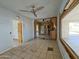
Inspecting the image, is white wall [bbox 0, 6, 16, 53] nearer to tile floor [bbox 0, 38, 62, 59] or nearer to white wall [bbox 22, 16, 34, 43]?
tile floor [bbox 0, 38, 62, 59]

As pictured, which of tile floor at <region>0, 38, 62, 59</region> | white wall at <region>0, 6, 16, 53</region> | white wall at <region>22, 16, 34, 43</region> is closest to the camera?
tile floor at <region>0, 38, 62, 59</region>

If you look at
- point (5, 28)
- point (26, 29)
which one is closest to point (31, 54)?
point (5, 28)

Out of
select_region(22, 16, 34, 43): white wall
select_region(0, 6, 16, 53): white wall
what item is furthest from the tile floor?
select_region(22, 16, 34, 43): white wall

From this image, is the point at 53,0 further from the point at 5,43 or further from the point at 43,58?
the point at 5,43

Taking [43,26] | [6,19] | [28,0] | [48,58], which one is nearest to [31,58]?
[48,58]

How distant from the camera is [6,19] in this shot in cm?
550

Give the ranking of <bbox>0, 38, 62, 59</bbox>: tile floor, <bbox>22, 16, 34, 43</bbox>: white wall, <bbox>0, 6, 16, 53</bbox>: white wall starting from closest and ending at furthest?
<bbox>0, 38, 62, 59</bbox>: tile floor, <bbox>0, 6, 16, 53</bbox>: white wall, <bbox>22, 16, 34, 43</bbox>: white wall

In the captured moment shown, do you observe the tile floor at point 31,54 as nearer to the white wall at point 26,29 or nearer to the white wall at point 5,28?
the white wall at point 5,28

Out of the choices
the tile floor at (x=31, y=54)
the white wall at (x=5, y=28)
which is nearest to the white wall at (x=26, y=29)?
the white wall at (x=5, y=28)

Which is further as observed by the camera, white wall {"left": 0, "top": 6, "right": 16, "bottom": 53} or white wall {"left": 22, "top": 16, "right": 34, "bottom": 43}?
white wall {"left": 22, "top": 16, "right": 34, "bottom": 43}

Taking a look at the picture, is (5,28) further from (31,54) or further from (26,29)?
(26,29)

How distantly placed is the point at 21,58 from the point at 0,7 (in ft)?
9.02

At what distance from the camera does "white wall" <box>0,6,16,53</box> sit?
5.00m

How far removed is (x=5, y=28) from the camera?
210 inches
